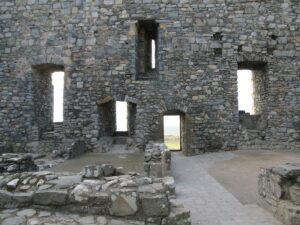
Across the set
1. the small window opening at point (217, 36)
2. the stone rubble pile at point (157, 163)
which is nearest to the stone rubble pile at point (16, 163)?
the stone rubble pile at point (157, 163)

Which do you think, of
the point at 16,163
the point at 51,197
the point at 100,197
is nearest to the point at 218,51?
the point at 16,163

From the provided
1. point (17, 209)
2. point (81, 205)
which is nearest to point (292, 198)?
point (81, 205)

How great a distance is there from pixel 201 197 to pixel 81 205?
2.83 metres

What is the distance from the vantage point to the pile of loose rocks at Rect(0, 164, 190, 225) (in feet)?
10.7

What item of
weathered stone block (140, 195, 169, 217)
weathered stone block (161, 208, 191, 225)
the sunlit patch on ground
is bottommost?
the sunlit patch on ground

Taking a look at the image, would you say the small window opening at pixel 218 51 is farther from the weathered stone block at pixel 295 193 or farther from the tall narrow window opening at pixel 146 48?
the weathered stone block at pixel 295 193

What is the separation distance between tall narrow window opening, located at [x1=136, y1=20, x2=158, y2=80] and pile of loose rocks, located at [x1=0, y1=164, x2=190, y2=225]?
860cm

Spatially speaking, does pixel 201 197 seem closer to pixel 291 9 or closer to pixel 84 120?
pixel 84 120

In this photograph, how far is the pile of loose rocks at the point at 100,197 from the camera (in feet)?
10.7

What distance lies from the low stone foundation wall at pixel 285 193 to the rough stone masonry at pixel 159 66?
6820mm

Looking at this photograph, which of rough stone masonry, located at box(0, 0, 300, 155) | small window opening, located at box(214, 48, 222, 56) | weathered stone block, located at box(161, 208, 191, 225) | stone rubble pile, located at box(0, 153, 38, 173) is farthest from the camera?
small window opening, located at box(214, 48, 222, 56)

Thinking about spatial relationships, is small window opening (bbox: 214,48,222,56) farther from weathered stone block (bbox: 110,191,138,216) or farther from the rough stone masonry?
weathered stone block (bbox: 110,191,138,216)

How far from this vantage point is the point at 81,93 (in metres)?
11.8

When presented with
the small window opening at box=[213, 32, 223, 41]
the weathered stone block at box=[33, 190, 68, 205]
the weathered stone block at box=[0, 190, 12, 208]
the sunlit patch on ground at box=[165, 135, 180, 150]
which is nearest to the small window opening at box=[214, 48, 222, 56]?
the small window opening at box=[213, 32, 223, 41]
